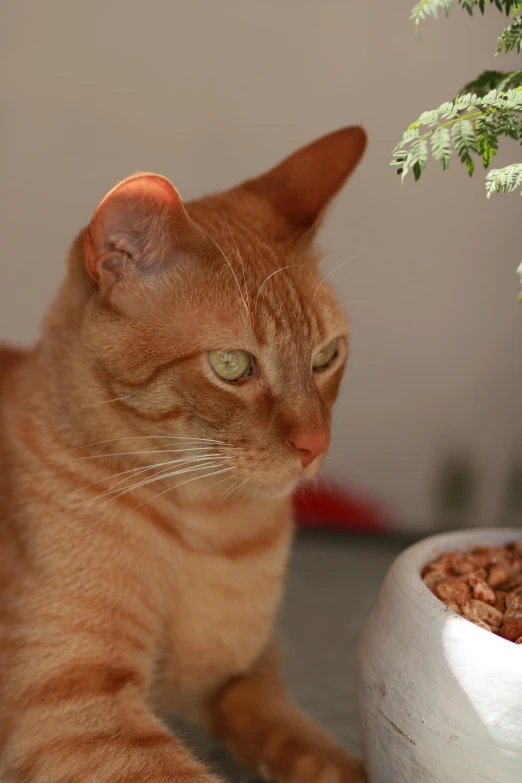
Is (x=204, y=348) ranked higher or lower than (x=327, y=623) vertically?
higher

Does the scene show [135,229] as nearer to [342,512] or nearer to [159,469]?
[159,469]

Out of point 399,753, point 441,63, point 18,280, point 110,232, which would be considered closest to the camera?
point 399,753

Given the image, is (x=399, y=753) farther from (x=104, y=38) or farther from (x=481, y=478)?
(x=104, y=38)

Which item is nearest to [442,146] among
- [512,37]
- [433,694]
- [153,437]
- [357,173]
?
[512,37]

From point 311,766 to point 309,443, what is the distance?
0.60 m

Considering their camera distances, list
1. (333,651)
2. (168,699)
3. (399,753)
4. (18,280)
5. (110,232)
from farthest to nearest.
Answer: (18,280) → (333,651) → (168,699) → (110,232) → (399,753)

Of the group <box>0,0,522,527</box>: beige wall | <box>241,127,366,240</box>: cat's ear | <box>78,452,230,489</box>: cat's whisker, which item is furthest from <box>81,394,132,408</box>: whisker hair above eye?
<box>0,0,522,527</box>: beige wall

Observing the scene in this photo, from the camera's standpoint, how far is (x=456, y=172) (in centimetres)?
252

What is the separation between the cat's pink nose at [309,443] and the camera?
54.2 inches

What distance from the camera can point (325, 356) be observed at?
1.56 metres

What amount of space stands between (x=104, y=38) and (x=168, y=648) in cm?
177

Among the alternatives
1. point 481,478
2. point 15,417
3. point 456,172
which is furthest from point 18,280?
point 481,478

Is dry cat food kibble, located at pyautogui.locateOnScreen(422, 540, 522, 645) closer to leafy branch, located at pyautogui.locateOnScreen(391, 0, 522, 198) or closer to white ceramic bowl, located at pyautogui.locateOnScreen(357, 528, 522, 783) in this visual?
white ceramic bowl, located at pyautogui.locateOnScreen(357, 528, 522, 783)

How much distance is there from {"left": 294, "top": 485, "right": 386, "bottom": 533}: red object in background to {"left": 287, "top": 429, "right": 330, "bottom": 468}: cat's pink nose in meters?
1.32
